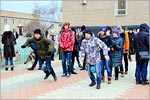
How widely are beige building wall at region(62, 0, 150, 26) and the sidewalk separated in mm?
15858

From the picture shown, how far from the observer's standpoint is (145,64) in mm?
10930

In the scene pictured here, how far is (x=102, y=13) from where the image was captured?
29672 mm

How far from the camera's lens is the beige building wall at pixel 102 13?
28.2 meters

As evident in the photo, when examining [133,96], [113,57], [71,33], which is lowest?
[133,96]

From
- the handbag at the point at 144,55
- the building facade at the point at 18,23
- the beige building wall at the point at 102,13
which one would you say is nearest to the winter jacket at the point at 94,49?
the handbag at the point at 144,55

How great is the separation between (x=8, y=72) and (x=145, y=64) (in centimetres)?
536

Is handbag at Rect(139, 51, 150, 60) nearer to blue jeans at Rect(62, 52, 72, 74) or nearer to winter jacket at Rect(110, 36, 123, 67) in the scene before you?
winter jacket at Rect(110, 36, 123, 67)

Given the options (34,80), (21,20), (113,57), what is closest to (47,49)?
(34,80)

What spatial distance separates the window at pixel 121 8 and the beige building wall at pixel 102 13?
251mm

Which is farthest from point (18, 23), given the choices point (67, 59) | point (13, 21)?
point (67, 59)

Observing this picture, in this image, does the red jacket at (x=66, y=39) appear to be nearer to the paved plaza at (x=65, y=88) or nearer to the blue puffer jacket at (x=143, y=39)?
the paved plaza at (x=65, y=88)

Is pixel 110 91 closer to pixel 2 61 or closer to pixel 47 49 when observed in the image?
pixel 47 49

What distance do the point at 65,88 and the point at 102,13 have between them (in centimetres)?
1999

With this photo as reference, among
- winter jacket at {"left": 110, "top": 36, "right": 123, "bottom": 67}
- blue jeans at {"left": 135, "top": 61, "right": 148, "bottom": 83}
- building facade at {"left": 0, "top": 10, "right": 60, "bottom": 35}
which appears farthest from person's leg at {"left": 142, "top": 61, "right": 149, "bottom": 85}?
building facade at {"left": 0, "top": 10, "right": 60, "bottom": 35}
